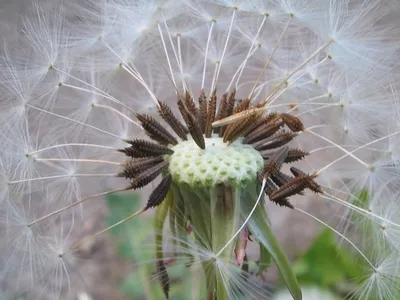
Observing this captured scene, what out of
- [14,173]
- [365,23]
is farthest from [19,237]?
[365,23]

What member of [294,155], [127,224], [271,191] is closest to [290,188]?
[271,191]

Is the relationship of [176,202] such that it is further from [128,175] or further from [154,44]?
[154,44]

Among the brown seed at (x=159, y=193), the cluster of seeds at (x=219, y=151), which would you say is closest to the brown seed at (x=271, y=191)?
the cluster of seeds at (x=219, y=151)

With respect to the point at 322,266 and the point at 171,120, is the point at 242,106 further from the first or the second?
the point at 322,266

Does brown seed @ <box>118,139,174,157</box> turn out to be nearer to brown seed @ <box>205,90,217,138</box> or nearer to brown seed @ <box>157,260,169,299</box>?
brown seed @ <box>205,90,217,138</box>

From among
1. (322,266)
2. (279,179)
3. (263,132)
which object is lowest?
(322,266)
